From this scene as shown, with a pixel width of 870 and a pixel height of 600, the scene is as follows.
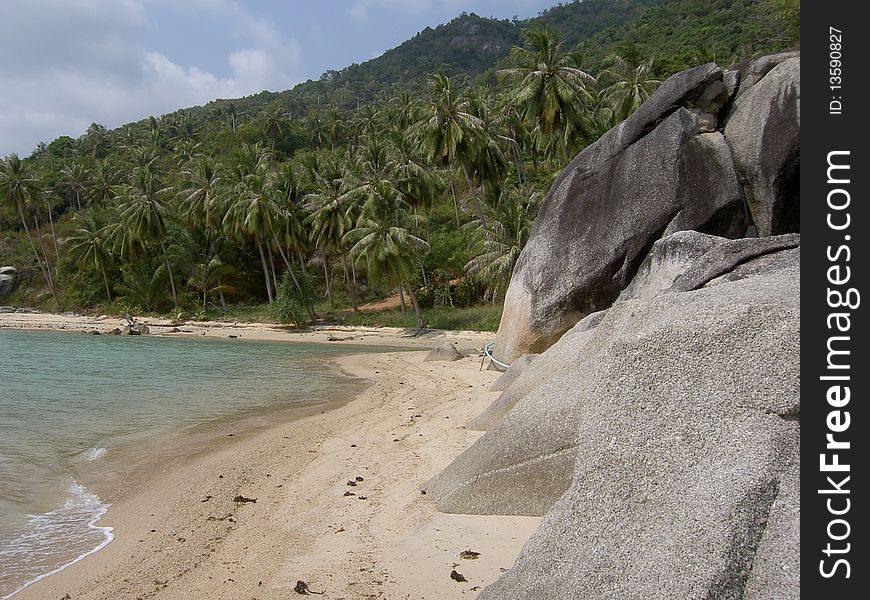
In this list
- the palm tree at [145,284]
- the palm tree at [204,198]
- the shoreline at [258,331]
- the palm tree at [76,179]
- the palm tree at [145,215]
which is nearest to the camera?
the shoreline at [258,331]

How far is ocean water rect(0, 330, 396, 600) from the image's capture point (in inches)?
278

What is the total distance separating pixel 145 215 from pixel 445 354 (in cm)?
3582

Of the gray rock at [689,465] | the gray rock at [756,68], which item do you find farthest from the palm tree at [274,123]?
the gray rock at [689,465]

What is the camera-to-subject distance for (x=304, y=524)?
673cm

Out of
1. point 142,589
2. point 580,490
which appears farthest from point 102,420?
point 580,490

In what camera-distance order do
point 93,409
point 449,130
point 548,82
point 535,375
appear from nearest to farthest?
point 535,375
point 93,409
point 548,82
point 449,130

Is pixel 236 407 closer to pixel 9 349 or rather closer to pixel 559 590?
pixel 559 590

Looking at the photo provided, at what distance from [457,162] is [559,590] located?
39850mm

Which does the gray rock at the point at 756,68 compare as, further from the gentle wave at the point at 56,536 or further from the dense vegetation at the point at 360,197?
the gentle wave at the point at 56,536

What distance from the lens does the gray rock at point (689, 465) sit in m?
3.01

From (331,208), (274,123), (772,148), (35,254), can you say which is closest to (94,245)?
(35,254)

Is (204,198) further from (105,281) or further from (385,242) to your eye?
(385,242)

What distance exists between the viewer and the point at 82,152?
307 feet

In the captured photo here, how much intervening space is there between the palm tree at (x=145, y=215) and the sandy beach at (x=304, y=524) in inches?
1681
